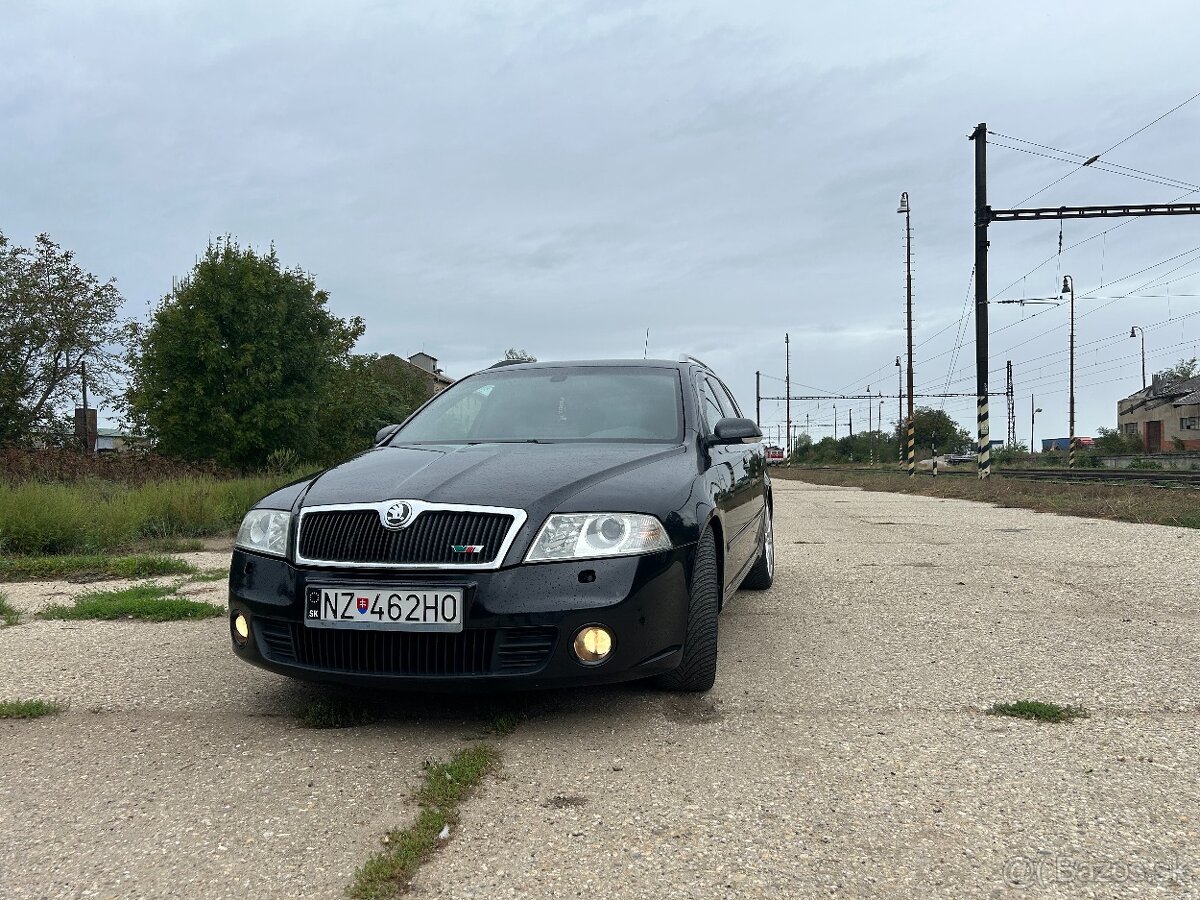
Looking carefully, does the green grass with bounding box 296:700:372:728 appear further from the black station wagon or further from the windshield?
the windshield

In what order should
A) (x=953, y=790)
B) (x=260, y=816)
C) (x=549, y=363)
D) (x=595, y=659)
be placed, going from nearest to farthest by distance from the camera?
(x=260, y=816)
(x=953, y=790)
(x=595, y=659)
(x=549, y=363)

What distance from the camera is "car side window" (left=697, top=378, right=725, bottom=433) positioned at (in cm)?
473

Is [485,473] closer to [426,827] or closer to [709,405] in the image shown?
[426,827]

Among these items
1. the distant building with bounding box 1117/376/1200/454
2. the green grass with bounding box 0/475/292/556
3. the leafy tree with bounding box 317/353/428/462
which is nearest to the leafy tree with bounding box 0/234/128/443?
the leafy tree with bounding box 317/353/428/462

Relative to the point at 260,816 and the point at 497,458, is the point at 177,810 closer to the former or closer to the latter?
the point at 260,816

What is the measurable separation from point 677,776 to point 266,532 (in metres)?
1.77

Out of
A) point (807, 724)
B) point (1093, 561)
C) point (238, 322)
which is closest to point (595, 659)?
point (807, 724)

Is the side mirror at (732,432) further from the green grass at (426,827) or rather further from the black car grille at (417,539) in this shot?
the green grass at (426,827)

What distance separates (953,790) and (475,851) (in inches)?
54.6

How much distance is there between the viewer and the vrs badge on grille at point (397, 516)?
3.05 meters

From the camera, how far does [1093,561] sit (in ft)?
24.8

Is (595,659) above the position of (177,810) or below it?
above

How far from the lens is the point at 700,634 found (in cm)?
342

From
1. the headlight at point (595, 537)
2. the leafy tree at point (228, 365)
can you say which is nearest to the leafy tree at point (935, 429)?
the leafy tree at point (228, 365)
